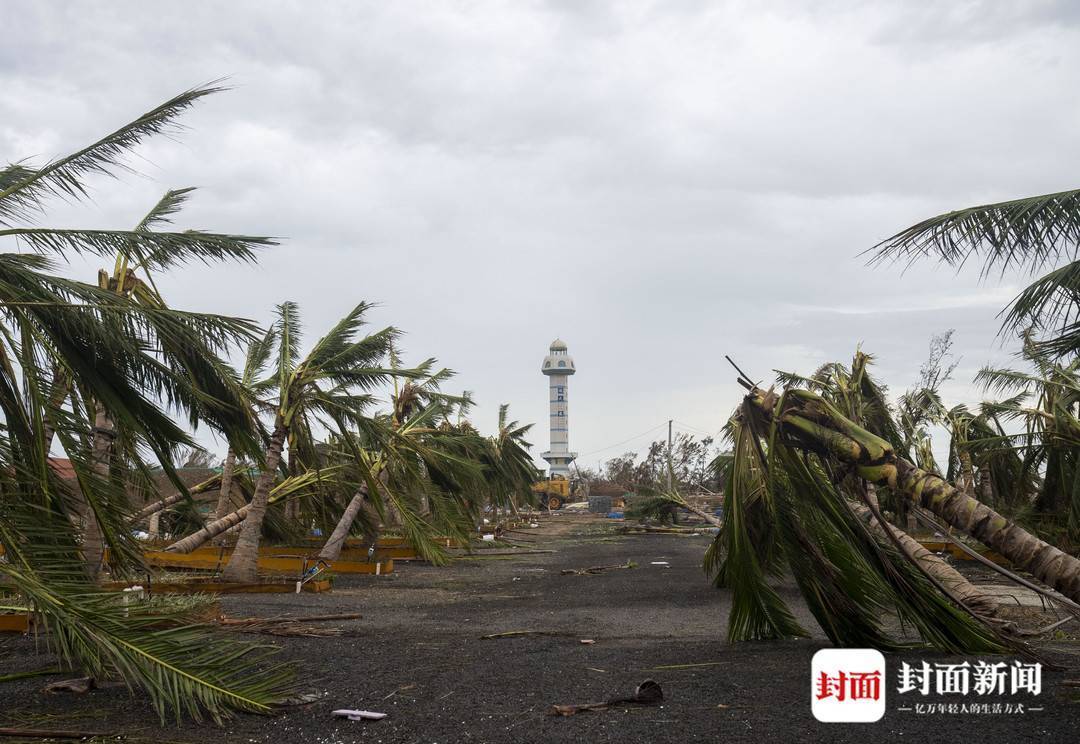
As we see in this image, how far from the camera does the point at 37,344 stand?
5719 mm

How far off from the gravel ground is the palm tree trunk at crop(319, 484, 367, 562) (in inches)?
277

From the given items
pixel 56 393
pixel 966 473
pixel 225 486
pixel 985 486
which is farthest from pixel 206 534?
pixel 985 486

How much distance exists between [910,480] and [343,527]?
16.9m

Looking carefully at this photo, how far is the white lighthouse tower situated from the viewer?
117875 millimetres

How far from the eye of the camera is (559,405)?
121m

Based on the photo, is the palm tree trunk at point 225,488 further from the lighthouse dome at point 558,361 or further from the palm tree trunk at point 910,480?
the lighthouse dome at point 558,361

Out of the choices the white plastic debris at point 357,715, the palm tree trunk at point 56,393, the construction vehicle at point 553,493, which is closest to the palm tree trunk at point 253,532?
the palm tree trunk at point 56,393

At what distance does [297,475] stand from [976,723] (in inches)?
604

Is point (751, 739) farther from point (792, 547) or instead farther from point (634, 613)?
point (634, 613)

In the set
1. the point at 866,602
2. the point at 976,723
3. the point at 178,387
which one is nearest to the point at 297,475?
the point at 178,387

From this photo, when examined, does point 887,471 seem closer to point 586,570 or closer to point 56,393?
point 56,393

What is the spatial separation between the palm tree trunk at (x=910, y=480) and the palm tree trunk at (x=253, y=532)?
38.1 ft

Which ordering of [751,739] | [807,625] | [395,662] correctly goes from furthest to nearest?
[807,625] < [395,662] < [751,739]

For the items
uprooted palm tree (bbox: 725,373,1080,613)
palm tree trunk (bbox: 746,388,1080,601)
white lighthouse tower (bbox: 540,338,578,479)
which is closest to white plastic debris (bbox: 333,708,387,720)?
uprooted palm tree (bbox: 725,373,1080,613)
